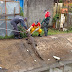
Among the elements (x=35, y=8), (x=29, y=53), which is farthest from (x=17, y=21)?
(x=35, y=8)

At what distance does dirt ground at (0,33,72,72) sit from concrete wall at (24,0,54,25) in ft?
11.4

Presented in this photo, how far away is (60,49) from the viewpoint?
7.25 metres

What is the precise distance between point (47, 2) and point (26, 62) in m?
6.70

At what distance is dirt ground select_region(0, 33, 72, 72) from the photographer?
18.3 ft

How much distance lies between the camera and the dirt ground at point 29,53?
18.3 feet

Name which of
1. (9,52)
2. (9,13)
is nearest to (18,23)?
(9,13)

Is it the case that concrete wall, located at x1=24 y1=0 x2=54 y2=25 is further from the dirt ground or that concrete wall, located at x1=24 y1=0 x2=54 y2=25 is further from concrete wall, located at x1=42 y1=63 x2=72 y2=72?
concrete wall, located at x1=42 y1=63 x2=72 y2=72

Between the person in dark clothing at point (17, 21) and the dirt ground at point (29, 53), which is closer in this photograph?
the dirt ground at point (29, 53)

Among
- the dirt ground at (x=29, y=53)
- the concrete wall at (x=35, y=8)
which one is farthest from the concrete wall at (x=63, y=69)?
the concrete wall at (x=35, y=8)

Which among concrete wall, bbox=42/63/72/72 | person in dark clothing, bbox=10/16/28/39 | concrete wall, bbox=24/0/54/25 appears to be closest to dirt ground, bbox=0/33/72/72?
concrete wall, bbox=42/63/72/72

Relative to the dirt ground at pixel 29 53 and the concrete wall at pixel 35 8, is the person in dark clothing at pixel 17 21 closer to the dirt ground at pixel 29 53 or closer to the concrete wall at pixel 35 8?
the dirt ground at pixel 29 53

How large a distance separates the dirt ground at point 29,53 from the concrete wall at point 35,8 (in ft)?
11.4

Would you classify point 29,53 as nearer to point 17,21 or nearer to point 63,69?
point 63,69

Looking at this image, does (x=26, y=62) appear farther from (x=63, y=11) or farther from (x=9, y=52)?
(x=63, y=11)
